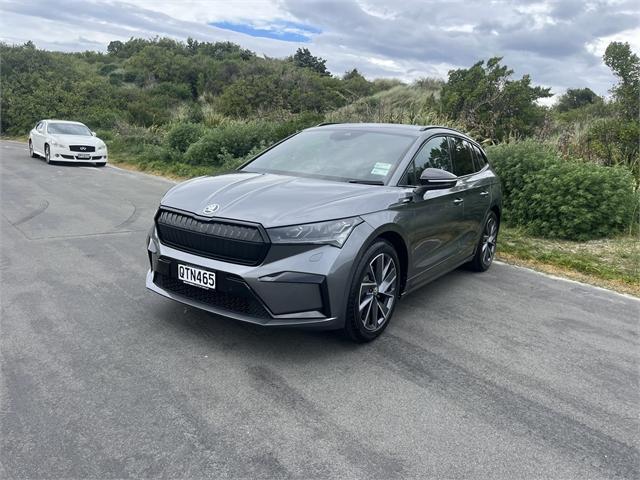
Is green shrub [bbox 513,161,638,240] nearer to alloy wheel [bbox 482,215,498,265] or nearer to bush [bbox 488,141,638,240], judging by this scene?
bush [bbox 488,141,638,240]

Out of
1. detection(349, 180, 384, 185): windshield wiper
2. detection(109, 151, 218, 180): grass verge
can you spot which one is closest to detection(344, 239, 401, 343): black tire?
detection(349, 180, 384, 185): windshield wiper

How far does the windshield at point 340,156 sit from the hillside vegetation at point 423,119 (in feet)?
14.3

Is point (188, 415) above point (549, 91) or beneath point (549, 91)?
beneath

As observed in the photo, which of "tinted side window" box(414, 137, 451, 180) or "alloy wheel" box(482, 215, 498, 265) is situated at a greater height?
"tinted side window" box(414, 137, 451, 180)

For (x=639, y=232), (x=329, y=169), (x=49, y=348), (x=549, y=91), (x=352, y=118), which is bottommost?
(x=49, y=348)

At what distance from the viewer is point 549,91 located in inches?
729

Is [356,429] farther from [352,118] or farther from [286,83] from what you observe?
[286,83]

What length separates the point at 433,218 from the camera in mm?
4531

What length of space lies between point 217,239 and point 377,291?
4.12 feet

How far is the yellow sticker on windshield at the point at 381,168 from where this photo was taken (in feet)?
14.0

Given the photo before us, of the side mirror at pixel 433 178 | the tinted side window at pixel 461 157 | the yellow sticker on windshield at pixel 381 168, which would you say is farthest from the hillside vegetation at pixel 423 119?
the yellow sticker on windshield at pixel 381 168

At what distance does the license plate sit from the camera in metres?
3.47

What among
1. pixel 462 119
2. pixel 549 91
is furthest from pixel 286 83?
pixel 462 119

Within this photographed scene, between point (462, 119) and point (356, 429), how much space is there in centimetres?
1107
